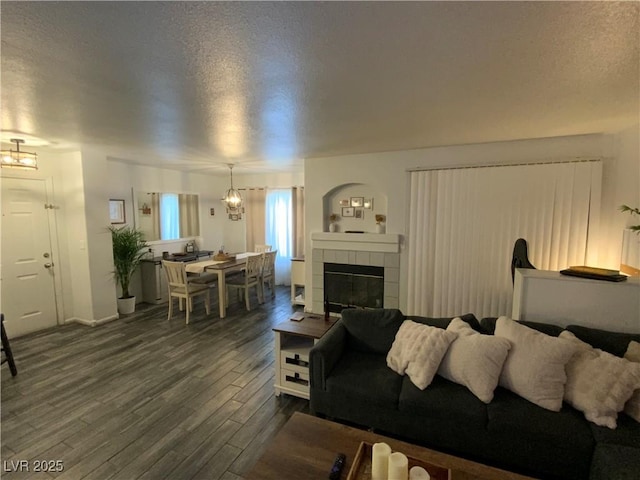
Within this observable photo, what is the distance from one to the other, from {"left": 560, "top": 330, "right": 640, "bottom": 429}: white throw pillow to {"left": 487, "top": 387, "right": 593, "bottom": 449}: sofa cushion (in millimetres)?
86

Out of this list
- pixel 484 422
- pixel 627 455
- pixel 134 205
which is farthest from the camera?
pixel 134 205

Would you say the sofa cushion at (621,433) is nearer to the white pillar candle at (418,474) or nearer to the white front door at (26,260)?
the white pillar candle at (418,474)

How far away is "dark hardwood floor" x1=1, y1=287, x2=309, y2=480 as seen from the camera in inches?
82.1

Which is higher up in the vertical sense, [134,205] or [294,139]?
[294,139]

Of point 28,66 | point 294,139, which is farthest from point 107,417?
point 294,139

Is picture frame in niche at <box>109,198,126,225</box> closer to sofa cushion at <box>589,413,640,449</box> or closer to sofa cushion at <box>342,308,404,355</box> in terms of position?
sofa cushion at <box>342,308,404,355</box>

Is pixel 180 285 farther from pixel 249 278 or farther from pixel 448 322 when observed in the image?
pixel 448 322

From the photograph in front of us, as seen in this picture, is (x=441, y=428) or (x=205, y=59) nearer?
(x=205, y=59)

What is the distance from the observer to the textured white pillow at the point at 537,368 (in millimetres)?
1898

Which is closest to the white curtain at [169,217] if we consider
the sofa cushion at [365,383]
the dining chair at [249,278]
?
the dining chair at [249,278]

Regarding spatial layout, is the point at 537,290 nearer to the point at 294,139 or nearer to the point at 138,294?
the point at 294,139

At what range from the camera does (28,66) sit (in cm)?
169

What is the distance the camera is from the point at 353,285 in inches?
187

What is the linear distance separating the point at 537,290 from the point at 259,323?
3.46 metres
